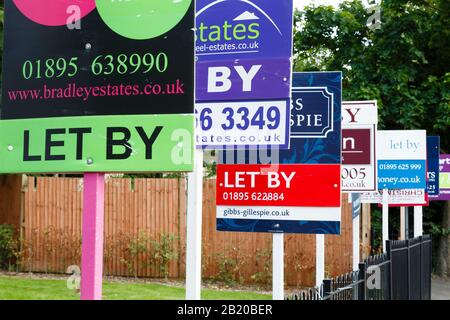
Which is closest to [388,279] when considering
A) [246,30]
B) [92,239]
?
[246,30]

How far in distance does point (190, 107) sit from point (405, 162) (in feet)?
31.9

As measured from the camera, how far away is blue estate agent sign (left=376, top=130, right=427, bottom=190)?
12352mm

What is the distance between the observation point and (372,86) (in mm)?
19625

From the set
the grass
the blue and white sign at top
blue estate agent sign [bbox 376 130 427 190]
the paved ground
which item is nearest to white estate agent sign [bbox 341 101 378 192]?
blue estate agent sign [bbox 376 130 427 190]

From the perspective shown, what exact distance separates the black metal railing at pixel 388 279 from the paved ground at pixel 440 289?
2042 mm

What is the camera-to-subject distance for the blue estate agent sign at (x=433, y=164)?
15.5 meters

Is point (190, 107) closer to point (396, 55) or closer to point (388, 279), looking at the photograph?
point (388, 279)

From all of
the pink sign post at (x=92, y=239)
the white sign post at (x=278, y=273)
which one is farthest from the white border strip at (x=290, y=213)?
the pink sign post at (x=92, y=239)

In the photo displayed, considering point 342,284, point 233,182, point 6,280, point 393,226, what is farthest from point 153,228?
point 393,226

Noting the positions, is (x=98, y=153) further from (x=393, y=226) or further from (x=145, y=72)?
(x=393, y=226)

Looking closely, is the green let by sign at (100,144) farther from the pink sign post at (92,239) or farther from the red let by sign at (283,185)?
the red let by sign at (283,185)

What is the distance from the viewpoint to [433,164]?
1612 centimetres

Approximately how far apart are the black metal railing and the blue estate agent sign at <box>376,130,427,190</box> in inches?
41.8

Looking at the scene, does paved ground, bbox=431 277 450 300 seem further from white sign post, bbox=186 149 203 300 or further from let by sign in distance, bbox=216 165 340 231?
white sign post, bbox=186 149 203 300
